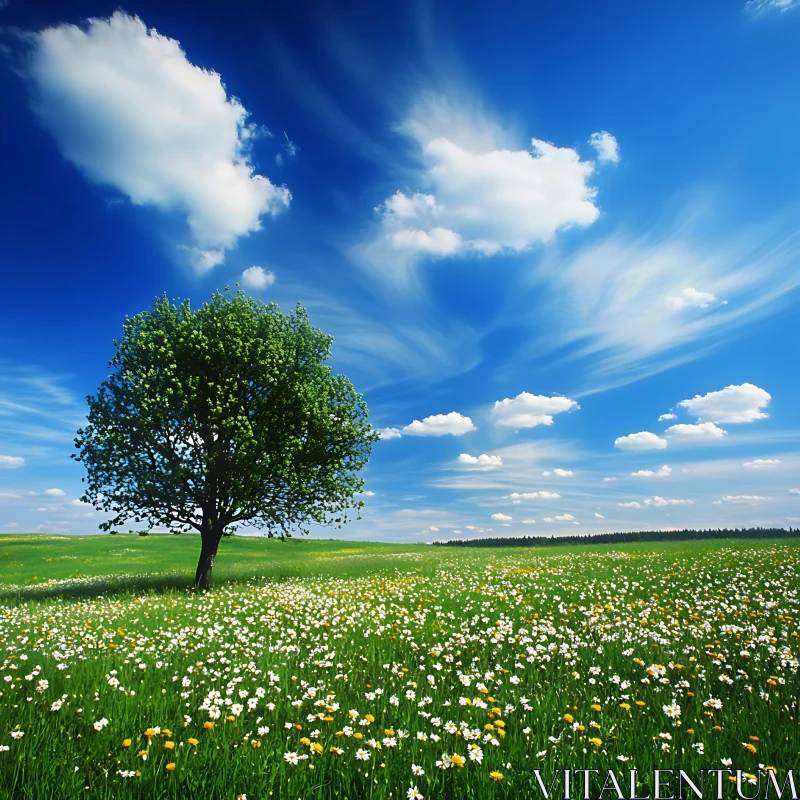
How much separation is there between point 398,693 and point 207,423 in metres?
18.9

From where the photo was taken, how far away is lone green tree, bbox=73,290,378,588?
23031 mm

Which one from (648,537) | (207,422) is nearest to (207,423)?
(207,422)

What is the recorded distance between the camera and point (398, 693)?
24.0ft

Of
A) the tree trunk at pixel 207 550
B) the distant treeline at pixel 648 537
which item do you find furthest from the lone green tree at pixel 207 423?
the distant treeline at pixel 648 537

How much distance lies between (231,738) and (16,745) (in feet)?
7.65

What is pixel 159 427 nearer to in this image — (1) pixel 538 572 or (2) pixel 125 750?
(1) pixel 538 572

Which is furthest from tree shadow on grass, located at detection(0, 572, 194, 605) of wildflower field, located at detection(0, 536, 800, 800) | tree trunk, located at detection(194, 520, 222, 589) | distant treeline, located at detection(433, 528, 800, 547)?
distant treeline, located at detection(433, 528, 800, 547)

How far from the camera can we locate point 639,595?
Answer: 1536 centimetres

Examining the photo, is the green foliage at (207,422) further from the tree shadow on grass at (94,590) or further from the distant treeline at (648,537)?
the distant treeline at (648,537)

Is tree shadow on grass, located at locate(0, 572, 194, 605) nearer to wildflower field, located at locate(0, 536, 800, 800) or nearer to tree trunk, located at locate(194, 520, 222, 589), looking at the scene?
tree trunk, located at locate(194, 520, 222, 589)

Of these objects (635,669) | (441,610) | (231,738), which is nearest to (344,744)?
(231,738)

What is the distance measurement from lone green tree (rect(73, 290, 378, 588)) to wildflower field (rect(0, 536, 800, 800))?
8398mm

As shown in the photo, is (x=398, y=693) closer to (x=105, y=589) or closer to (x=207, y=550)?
(x=207, y=550)

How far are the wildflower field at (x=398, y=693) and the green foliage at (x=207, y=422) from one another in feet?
27.6
